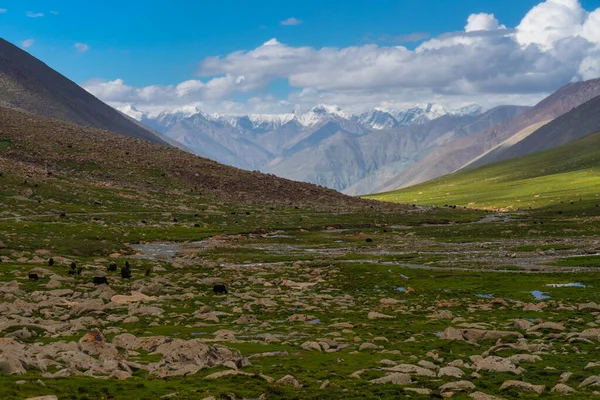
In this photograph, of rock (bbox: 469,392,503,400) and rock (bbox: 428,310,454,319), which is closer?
rock (bbox: 469,392,503,400)

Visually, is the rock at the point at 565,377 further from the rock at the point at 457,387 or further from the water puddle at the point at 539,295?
the water puddle at the point at 539,295

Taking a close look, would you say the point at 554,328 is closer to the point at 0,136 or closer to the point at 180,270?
the point at 180,270

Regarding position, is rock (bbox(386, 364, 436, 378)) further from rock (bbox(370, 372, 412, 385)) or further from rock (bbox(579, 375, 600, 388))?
rock (bbox(579, 375, 600, 388))

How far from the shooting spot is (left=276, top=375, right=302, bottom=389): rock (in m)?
25.6

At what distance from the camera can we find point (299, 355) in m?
32.4

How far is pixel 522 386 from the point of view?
25.6 metres

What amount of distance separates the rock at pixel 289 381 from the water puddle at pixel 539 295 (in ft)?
122

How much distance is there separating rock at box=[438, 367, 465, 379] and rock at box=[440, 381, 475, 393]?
87.2 inches

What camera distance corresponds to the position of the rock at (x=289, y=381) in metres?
25.6

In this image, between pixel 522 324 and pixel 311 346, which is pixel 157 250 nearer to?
pixel 311 346

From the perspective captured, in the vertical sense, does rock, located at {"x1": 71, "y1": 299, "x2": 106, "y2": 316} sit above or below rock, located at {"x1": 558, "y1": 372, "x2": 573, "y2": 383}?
below

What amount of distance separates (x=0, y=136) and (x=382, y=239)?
390ft

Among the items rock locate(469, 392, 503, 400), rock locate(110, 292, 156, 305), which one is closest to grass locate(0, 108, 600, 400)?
rock locate(469, 392, 503, 400)

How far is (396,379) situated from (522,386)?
5177 mm
